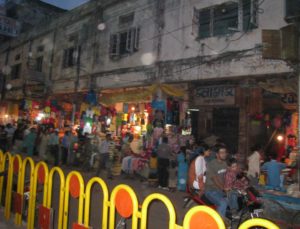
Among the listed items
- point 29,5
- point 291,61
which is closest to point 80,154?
point 291,61

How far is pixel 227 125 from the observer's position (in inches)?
538

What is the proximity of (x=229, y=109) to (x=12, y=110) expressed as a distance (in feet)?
67.4

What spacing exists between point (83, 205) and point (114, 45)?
13.5 meters

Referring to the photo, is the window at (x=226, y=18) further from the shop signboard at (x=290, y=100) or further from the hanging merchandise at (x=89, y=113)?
the hanging merchandise at (x=89, y=113)

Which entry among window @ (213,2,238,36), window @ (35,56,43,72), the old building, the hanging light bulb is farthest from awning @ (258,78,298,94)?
window @ (35,56,43,72)

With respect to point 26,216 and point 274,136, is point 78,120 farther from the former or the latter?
point 26,216

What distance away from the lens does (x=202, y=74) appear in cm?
1294

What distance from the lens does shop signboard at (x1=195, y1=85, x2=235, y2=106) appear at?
499 inches

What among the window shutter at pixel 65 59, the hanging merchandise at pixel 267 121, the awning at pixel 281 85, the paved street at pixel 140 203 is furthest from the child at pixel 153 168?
the window shutter at pixel 65 59

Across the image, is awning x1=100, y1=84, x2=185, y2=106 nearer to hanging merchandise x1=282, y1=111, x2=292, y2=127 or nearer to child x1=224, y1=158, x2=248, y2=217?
hanging merchandise x1=282, y1=111, x2=292, y2=127

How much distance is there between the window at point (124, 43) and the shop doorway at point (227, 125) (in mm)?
5521

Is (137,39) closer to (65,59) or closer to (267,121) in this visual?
(65,59)

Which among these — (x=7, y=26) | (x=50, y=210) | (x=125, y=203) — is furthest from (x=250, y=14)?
(x=7, y=26)

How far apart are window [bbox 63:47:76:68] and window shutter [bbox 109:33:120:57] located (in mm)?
3841
